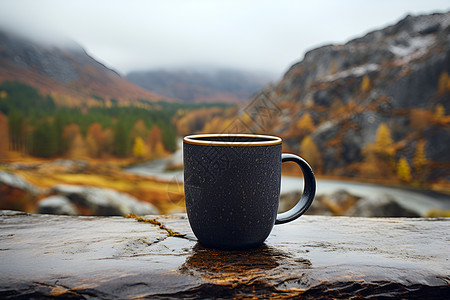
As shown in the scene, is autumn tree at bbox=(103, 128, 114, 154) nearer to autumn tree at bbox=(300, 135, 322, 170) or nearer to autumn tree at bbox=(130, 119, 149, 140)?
autumn tree at bbox=(130, 119, 149, 140)

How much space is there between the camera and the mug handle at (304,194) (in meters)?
1.75

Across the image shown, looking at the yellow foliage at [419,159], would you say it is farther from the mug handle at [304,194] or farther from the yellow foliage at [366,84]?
the mug handle at [304,194]

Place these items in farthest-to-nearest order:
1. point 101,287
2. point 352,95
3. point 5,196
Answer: point 352,95 → point 5,196 → point 101,287

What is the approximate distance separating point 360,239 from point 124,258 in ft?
4.04

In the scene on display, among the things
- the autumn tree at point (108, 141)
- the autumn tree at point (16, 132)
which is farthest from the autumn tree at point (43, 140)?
the autumn tree at point (108, 141)

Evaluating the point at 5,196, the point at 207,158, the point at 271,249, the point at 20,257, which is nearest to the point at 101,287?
the point at 20,257

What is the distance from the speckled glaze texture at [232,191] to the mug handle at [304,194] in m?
0.16

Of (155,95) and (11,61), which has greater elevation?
(11,61)

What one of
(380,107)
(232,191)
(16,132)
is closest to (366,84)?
(380,107)

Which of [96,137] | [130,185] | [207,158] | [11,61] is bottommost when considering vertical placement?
[130,185]

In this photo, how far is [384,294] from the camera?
1.39 meters

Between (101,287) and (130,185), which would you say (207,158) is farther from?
(130,185)

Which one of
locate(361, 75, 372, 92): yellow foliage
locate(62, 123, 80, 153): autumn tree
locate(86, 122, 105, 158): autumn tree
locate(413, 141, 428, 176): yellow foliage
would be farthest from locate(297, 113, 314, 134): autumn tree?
locate(62, 123, 80, 153): autumn tree

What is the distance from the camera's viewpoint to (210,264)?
1.48m
